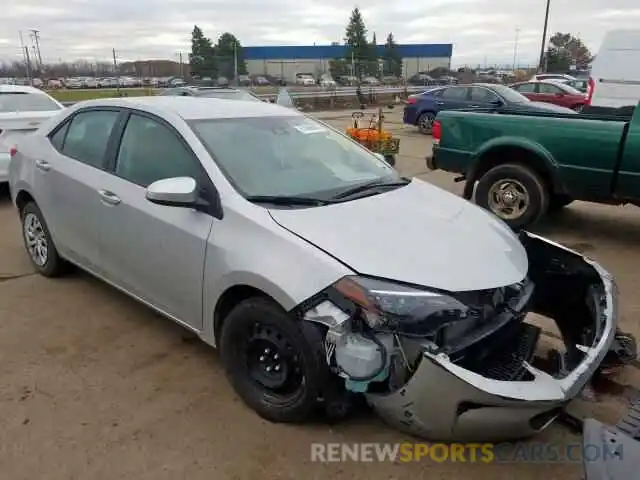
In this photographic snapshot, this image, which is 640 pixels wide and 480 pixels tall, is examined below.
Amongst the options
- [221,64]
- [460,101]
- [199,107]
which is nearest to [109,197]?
[199,107]

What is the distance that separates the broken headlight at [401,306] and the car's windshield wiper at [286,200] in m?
0.67

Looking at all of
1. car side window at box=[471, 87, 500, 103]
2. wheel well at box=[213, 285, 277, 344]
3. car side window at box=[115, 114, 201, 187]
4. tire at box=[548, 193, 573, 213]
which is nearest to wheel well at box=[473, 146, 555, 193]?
tire at box=[548, 193, 573, 213]

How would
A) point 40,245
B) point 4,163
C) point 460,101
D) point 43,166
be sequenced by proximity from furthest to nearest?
point 460,101
point 4,163
point 40,245
point 43,166

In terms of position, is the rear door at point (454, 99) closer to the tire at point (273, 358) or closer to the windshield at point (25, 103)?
the windshield at point (25, 103)

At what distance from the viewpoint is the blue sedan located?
13750mm

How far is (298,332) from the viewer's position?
2.57 metres

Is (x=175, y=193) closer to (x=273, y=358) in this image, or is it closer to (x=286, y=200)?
(x=286, y=200)

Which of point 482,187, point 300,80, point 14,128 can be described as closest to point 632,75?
point 482,187

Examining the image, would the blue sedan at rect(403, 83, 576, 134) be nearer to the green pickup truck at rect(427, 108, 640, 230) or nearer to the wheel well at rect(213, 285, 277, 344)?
the green pickup truck at rect(427, 108, 640, 230)

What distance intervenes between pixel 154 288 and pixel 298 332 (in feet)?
4.01

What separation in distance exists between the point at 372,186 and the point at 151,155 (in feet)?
4.50

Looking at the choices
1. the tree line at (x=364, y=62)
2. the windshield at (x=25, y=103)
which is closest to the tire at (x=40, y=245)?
the windshield at (x=25, y=103)

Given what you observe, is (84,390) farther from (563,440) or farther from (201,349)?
(563,440)

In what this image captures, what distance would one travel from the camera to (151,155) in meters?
3.49
